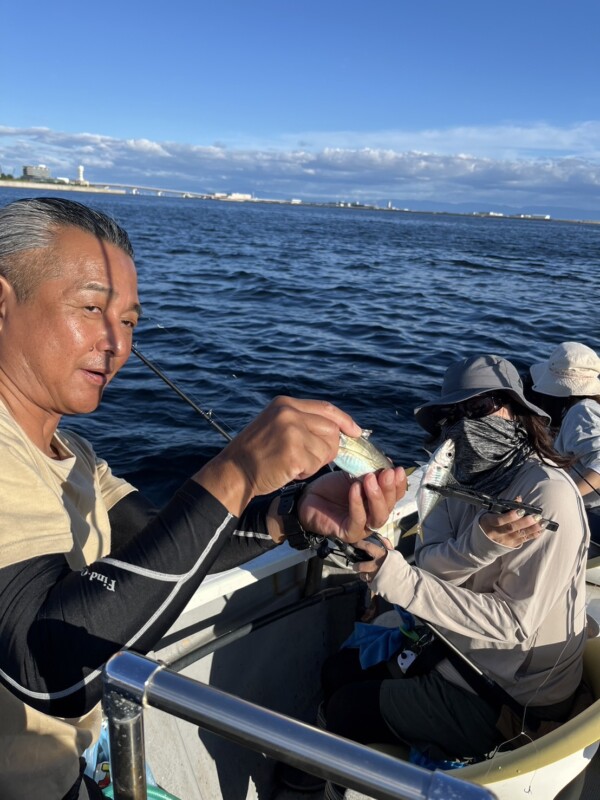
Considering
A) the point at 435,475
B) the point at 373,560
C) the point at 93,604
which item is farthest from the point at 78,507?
the point at 435,475

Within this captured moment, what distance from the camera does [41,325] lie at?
5.33 ft

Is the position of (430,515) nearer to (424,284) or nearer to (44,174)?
(424,284)

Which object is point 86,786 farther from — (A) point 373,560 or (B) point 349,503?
(A) point 373,560

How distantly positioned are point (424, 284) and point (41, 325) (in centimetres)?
2551

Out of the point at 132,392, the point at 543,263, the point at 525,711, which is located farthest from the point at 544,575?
the point at 543,263

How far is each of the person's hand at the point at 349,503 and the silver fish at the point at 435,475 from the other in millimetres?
742

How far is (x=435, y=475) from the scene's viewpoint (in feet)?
9.92

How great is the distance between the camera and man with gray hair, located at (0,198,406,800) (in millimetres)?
1282

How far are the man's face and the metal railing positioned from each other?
2.84ft

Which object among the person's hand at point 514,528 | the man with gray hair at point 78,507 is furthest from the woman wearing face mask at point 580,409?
the man with gray hair at point 78,507

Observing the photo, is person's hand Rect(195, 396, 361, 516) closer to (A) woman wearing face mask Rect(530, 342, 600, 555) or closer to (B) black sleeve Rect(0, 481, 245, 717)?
(B) black sleeve Rect(0, 481, 245, 717)

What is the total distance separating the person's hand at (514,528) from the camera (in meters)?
2.56

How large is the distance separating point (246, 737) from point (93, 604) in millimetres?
446

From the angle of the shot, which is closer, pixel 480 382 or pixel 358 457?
pixel 358 457
